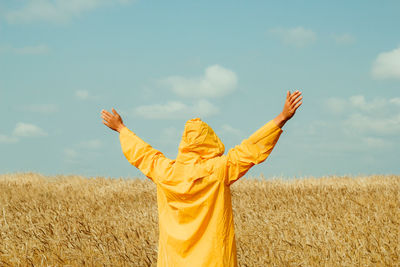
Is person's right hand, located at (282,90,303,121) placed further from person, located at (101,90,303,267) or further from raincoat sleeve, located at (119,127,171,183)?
raincoat sleeve, located at (119,127,171,183)

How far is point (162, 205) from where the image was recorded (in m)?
3.79

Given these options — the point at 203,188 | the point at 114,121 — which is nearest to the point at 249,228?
the point at 114,121

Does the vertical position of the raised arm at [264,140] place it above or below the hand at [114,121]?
below

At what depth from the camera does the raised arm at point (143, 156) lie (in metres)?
3.66

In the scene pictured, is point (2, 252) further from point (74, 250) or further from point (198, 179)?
point (198, 179)

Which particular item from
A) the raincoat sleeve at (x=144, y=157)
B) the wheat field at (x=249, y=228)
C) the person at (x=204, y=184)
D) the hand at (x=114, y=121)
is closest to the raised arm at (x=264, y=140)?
the person at (x=204, y=184)

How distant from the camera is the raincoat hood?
11.2 feet

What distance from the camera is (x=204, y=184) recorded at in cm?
343

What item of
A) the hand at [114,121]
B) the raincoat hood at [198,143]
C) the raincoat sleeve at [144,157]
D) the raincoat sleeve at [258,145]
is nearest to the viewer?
the raincoat sleeve at [258,145]

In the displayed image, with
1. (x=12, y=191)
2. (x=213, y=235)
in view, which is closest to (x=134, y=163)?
(x=213, y=235)

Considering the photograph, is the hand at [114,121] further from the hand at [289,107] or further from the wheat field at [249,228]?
the wheat field at [249,228]

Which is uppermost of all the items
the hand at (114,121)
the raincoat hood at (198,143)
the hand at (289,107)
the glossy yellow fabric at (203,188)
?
the hand at (114,121)

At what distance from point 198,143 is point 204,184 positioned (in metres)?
0.35

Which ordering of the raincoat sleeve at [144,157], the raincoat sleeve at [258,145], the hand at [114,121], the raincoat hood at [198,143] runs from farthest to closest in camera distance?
the hand at [114,121] < the raincoat sleeve at [144,157] < the raincoat hood at [198,143] < the raincoat sleeve at [258,145]
